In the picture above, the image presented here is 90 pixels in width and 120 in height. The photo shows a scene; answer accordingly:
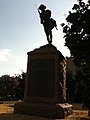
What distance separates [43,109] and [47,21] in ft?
21.3

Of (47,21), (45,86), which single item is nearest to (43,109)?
(45,86)

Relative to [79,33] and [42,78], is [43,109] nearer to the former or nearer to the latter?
[42,78]

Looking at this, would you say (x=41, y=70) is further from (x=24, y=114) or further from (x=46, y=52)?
(x=24, y=114)

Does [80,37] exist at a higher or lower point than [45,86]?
higher

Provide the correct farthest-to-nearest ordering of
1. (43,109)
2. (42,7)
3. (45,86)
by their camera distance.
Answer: (42,7) → (45,86) → (43,109)

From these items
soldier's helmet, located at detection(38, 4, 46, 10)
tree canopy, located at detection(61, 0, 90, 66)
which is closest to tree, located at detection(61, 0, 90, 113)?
tree canopy, located at detection(61, 0, 90, 66)

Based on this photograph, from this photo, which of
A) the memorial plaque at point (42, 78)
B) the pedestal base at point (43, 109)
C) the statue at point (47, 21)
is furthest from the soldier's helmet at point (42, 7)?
the pedestal base at point (43, 109)

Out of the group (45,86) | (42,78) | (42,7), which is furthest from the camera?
(42,7)

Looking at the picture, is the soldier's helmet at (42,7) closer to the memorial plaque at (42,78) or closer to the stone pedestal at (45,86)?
the stone pedestal at (45,86)

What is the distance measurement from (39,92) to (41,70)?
145 centimetres

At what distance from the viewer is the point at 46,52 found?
17.9 m

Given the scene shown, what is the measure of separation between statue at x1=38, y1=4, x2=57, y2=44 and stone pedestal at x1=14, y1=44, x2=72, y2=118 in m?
1.19

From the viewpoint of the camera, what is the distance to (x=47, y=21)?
19266 millimetres

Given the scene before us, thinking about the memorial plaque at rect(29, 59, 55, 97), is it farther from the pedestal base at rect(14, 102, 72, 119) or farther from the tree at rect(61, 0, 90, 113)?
the tree at rect(61, 0, 90, 113)
